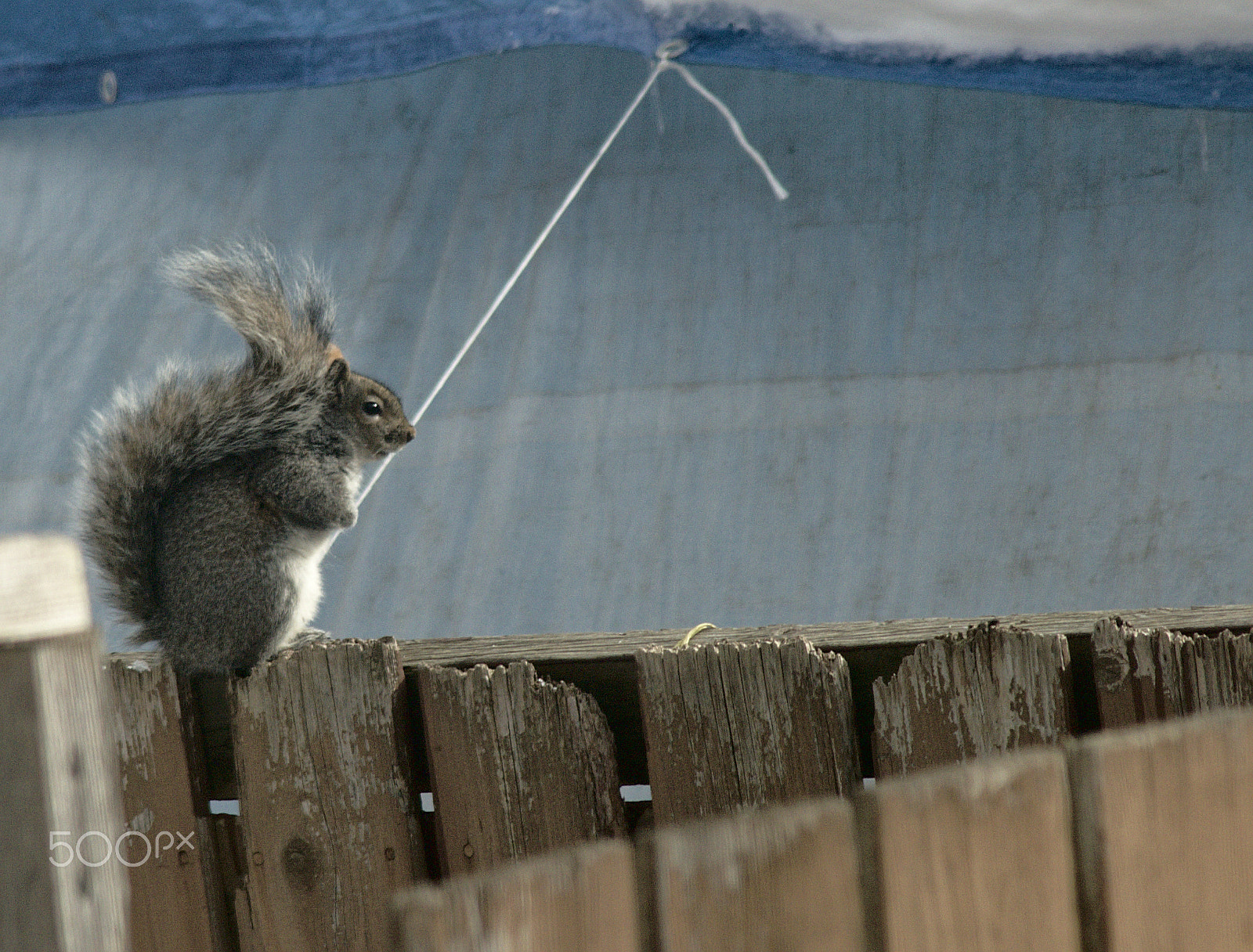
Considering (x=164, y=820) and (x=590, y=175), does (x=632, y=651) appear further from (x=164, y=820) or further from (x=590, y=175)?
(x=590, y=175)

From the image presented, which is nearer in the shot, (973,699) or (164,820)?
(973,699)

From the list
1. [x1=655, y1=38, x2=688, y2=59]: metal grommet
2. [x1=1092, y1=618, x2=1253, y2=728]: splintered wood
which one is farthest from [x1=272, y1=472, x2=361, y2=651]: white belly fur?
[x1=655, y1=38, x2=688, y2=59]: metal grommet

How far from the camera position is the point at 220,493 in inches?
44.7

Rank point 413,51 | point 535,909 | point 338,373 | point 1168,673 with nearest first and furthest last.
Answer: point 535,909, point 1168,673, point 338,373, point 413,51

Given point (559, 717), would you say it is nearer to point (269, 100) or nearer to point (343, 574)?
point (343, 574)

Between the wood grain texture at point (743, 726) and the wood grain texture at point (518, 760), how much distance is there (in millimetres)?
43

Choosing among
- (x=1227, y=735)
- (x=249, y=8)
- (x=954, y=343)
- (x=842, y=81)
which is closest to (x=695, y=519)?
(x=954, y=343)

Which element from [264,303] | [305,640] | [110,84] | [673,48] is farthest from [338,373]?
[110,84]

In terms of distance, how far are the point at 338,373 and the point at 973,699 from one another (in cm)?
75

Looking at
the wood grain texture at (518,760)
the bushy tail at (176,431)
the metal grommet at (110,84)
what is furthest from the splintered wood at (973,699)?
the metal grommet at (110,84)

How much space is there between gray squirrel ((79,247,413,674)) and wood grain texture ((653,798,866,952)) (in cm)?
73

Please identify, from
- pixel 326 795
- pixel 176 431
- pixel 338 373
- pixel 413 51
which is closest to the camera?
pixel 326 795

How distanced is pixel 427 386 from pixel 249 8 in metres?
0.68

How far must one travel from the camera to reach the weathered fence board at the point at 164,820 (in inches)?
37.7
